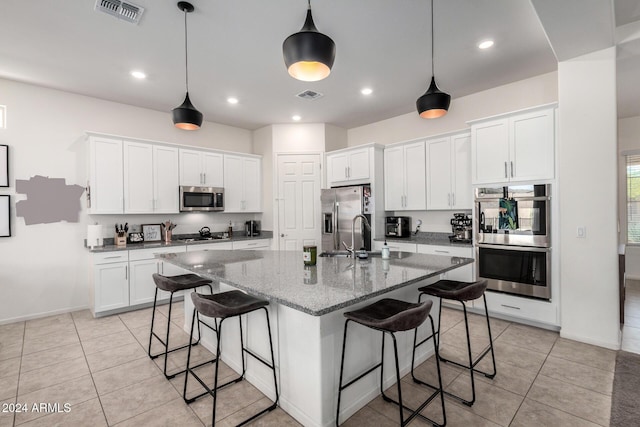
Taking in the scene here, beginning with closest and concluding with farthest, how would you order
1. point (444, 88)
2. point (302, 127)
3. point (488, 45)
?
1. point (488, 45)
2. point (444, 88)
3. point (302, 127)

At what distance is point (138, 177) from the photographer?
4.48 m

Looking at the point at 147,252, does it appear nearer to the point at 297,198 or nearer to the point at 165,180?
the point at 165,180

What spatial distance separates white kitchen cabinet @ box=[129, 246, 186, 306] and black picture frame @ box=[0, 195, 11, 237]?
1353 millimetres

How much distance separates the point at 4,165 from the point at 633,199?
30.8 feet

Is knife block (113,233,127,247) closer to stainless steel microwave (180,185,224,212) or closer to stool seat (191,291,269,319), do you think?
stainless steel microwave (180,185,224,212)

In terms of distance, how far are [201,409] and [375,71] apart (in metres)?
3.66

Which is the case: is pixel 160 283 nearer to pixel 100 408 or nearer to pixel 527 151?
pixel 100 408

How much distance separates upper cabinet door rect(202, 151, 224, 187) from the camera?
5.16 m

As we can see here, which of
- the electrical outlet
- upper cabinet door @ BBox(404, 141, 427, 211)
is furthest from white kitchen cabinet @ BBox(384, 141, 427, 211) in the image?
the electrical outlet

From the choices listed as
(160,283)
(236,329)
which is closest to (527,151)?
(236,329)

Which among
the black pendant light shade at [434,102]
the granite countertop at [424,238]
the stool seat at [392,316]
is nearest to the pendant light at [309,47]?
the black pendant light shade at [434,102]

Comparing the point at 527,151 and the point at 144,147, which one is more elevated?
the point at 144,147

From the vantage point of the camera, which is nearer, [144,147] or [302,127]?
[144,147]

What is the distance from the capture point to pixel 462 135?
4211 mm
